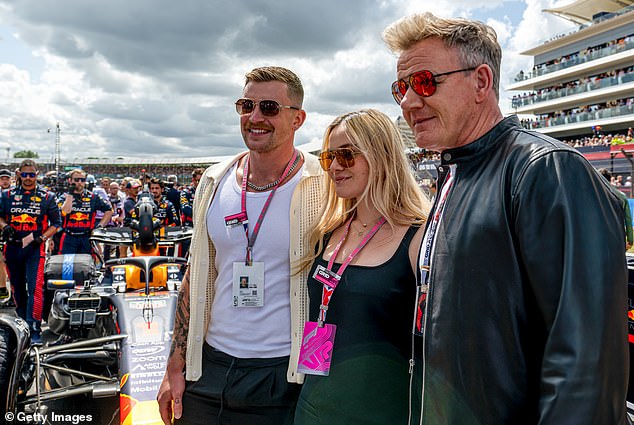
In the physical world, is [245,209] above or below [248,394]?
above

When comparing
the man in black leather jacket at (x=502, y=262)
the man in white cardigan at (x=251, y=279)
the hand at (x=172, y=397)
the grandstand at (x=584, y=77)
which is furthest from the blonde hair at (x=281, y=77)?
the grandstand at (x=584, y=77)

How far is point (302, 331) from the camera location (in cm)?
209

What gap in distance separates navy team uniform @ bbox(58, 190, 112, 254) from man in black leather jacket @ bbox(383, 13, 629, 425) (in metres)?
7.92

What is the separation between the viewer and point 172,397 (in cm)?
224

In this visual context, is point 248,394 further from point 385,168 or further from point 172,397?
point 385,168

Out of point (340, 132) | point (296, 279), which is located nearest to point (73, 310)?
point (296, 279)

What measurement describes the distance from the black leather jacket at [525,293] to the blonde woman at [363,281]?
375mm

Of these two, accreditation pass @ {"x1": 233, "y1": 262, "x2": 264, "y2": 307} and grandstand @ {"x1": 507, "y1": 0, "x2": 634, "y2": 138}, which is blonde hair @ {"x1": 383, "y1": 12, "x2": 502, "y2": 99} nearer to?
accreditation pass @ {"x1": 233, "y1": 262, "x2": 264, "y2": 307}

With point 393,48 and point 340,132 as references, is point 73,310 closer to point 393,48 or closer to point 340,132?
point 340,132

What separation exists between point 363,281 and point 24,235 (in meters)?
6.42

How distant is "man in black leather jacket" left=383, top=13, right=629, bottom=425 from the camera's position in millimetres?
1022

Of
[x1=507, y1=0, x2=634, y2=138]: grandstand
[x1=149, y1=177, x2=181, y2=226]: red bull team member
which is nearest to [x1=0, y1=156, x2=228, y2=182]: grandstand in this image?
[x1=507, y1=0, x2=634, y2=138]: grandstand

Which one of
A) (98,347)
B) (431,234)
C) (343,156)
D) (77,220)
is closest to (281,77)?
(343,156)

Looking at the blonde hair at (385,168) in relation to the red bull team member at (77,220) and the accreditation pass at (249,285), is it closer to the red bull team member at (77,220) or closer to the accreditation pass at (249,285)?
the accreditation pass at (249,285)
